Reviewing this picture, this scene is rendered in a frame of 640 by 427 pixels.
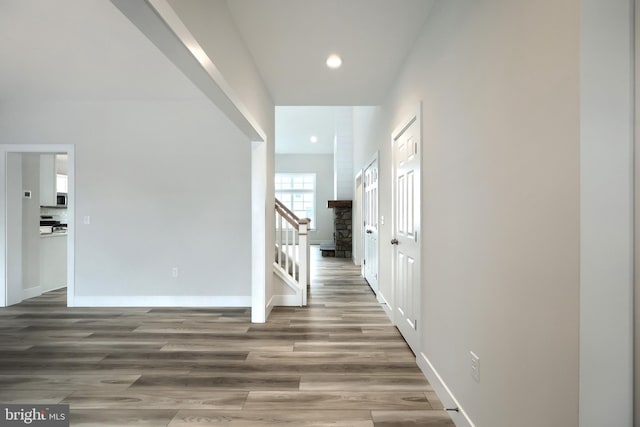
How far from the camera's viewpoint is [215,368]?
2.47 metres

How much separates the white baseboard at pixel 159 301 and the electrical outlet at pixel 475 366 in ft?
9.91

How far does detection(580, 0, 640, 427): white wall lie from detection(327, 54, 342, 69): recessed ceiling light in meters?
2.27

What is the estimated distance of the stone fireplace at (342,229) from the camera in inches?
334

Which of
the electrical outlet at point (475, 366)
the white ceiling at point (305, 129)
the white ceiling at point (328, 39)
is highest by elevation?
the white ceiling at point (305, 129)

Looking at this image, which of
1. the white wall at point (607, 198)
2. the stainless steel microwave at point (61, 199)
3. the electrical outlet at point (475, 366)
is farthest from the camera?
the stainless steel microwave at point (61, 199)

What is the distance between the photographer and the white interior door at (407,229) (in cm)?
257

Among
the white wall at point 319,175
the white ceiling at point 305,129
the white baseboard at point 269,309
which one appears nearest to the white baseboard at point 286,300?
the white baseboard at point 269,309

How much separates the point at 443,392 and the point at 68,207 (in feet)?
14.8

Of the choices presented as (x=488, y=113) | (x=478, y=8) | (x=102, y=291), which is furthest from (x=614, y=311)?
(x=102, y=291)

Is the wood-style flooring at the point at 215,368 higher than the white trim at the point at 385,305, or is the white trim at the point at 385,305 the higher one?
the white trim at the point at 385,305

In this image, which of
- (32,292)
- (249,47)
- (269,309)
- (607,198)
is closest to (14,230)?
(32,292)

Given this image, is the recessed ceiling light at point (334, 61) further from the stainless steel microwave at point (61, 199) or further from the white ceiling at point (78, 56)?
the stainless steel microwave at point (61, 199)

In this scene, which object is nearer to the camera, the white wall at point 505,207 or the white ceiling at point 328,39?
the white wall at point 505,207

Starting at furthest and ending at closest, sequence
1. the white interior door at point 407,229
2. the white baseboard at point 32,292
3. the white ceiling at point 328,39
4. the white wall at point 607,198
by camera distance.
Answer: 1. the white baseboard at point 32,292
2. the white interior door at point 407,229
3. the white ceiling at point 328,39
4. the white wall at point 607,198
